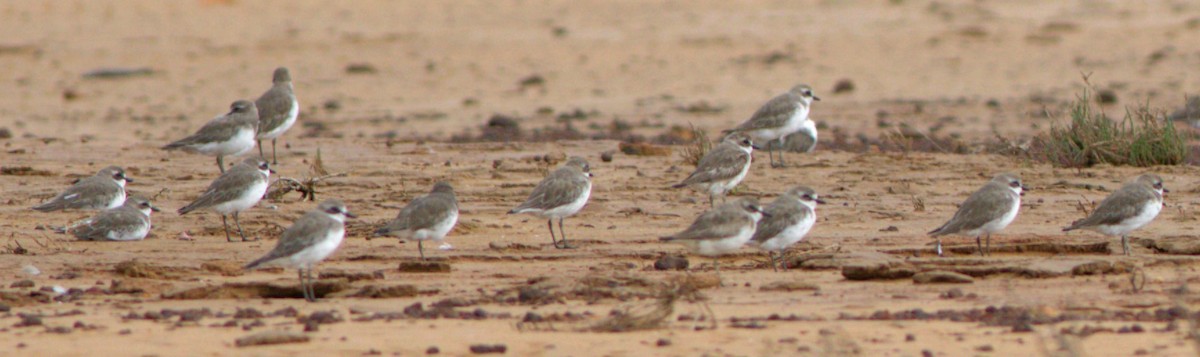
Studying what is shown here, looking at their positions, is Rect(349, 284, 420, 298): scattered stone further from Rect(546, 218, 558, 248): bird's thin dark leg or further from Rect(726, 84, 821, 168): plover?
Rect(726, 84, 821, 168): plover

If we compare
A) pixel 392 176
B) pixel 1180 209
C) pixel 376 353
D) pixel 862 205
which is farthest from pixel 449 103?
pixel 376 353

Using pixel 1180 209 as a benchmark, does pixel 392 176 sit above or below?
above

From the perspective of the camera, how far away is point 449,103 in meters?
25.7

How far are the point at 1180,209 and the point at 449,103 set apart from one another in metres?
14.5

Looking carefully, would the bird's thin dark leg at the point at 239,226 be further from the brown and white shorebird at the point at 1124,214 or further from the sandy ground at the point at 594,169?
the brown and white shorebird at the point at 1124,214

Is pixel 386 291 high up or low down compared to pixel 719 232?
down

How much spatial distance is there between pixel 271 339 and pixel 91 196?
587cm

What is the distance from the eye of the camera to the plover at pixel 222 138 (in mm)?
14953

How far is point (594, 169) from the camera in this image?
51.7 ft

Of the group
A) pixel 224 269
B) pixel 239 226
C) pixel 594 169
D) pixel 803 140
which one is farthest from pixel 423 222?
pixel 803 140

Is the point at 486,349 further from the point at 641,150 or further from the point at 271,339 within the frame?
the point at 641,150

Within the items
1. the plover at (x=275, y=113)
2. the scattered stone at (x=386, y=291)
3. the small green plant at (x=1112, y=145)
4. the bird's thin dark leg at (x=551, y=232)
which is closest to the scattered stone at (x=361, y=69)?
Answer: the plover at (x=275, y=113)

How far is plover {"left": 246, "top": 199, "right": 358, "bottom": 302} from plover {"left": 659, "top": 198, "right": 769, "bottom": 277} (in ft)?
6.87

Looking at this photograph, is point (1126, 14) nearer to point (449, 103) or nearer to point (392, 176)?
point (449, 103)
